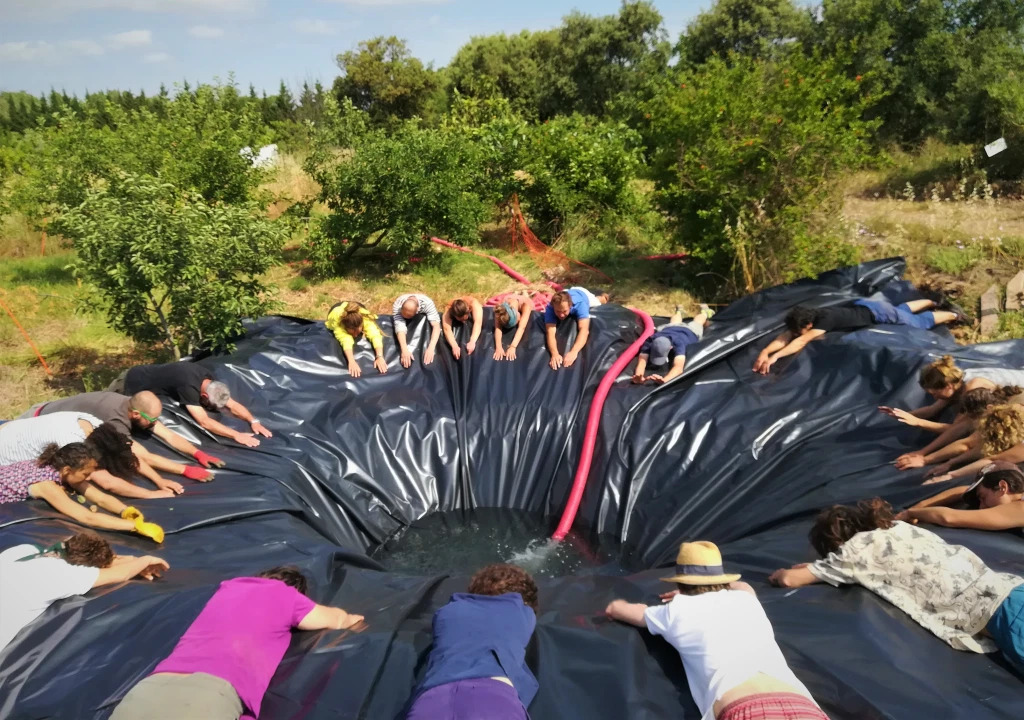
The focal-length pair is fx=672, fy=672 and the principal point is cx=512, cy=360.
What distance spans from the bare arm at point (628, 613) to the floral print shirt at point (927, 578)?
0.88m

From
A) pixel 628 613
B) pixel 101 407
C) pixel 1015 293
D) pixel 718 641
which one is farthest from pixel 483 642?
pixel 1015 293

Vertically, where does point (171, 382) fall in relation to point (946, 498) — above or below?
above

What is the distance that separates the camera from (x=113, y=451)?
14.1ft

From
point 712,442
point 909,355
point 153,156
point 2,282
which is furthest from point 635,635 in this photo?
point 2,282

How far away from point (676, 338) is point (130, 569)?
14.3 feet

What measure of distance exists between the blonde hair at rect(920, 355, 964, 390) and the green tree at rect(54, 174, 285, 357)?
5.45m

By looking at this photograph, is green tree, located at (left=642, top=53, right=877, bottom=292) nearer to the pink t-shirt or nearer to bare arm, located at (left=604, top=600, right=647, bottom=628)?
bare arm, located at (left=604, top=600, right=647, bottom=628)

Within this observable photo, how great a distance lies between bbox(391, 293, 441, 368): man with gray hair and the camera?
20.6 ft

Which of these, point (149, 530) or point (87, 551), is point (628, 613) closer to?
point (87, 551)

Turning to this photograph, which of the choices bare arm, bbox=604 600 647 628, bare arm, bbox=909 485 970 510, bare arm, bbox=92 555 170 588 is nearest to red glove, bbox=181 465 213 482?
bare arm, bbox=92 555 170 588

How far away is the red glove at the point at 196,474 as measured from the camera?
4.70m

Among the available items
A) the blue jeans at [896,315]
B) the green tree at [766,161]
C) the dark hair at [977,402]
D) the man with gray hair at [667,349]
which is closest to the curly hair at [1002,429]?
the dark hair at [977,402]

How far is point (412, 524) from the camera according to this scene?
18.4ft

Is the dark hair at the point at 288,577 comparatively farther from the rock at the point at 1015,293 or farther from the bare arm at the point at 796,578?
the rock at the point at 1015,293
